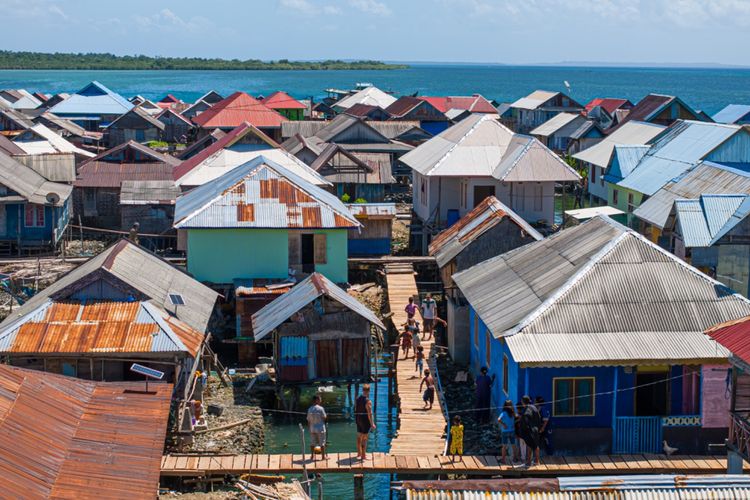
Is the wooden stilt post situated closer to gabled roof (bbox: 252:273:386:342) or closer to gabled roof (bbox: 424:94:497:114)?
gabled roof (bbox: 252:273:386:342)

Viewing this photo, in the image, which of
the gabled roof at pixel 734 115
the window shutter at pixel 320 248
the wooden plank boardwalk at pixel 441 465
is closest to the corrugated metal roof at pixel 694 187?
the window shutter at pixel 320 248

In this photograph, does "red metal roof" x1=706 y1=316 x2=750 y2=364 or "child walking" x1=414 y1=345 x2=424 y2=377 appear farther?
"child walking" x1=414 y1=345 x2=424 y2=377

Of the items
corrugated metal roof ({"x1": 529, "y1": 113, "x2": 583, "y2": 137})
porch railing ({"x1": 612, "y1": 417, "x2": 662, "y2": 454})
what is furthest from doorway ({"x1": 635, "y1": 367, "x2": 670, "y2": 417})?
corrugated metal roof ({"x1": 529, "y1": 113, "x2": 583, "y2": 137})

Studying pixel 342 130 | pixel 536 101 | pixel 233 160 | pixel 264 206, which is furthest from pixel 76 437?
pixel 536 101

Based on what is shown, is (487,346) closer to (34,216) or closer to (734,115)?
(34,216)

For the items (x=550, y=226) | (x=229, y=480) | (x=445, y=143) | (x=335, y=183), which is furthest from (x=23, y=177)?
(x=229, y=480)

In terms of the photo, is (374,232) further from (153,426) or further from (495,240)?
(153,426)
